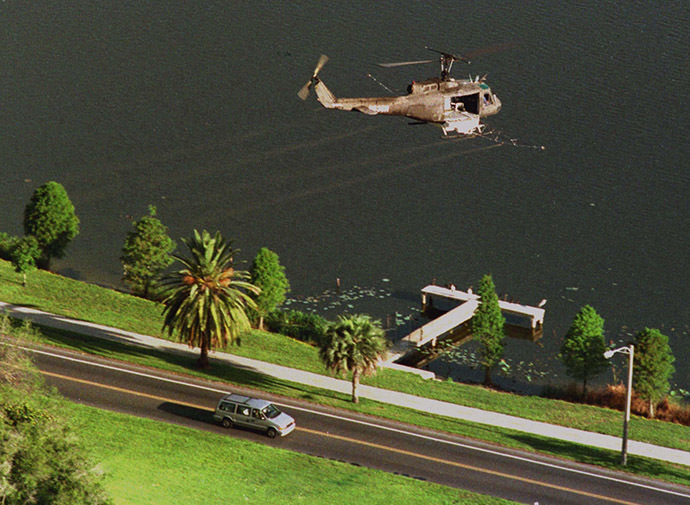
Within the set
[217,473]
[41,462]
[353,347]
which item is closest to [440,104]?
[353,347]

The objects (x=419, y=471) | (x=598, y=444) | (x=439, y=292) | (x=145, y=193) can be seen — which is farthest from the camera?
(x=145, y=193)

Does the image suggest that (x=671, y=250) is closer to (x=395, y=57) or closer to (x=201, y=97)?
(x=395, y=57)

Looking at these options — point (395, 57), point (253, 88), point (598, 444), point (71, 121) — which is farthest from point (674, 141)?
point (71, 121)

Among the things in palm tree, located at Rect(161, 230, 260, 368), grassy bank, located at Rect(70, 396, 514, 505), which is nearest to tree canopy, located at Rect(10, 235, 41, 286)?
palm tree, located at Rect(161, 230, 260, 368)

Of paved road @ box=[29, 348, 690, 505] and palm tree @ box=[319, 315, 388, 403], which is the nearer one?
paved road @ box=[29, 348, 690, 505]

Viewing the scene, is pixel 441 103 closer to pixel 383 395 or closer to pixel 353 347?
pixel 383 395

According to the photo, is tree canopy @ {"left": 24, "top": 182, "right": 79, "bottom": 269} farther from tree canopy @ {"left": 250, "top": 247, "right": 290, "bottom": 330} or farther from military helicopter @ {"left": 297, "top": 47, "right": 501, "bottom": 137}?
military helicopter @ {"left": 297, "top": 47, "right": 501, "bottom": 137}
